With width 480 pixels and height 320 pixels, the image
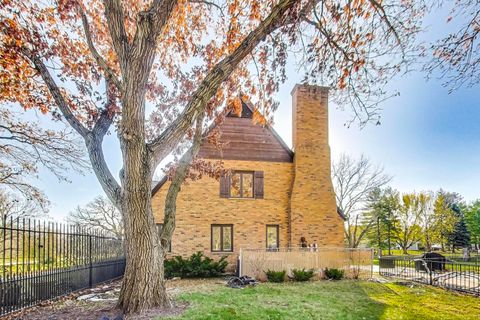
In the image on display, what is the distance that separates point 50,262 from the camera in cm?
868

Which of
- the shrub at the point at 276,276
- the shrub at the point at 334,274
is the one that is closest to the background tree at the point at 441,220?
the shrub at the point at 334,274

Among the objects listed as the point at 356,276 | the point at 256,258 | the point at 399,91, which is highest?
the point at 399,91

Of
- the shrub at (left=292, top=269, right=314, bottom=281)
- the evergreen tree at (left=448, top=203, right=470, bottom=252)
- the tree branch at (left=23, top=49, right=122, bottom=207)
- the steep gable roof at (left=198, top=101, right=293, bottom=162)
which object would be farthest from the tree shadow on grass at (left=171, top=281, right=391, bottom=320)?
the evergreen tree at (left=448, top=203, right=470, bottom=252)

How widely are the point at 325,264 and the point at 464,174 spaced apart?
1391 cm

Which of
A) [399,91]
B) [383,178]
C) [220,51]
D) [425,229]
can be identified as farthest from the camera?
[425,229]

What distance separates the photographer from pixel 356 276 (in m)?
13.2

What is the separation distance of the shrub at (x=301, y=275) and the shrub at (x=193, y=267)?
3134mm

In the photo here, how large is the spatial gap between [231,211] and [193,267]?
3225mm

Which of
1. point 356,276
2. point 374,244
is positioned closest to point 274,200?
point 356,276

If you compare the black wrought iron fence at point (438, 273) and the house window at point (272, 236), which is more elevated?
the house window at point (272, 236)

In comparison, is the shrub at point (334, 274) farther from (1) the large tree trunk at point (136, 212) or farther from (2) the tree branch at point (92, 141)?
(2) the tree branch at point (92, 141)

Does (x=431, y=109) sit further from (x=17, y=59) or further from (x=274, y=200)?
(x=17, y=59)

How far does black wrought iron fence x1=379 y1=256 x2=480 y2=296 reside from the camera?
10989mm

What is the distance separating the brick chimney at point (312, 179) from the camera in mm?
15281
